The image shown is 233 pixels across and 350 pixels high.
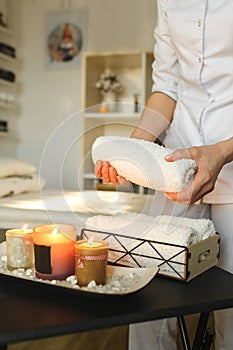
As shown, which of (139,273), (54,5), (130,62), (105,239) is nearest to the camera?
(139,273)

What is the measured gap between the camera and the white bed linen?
1063mm

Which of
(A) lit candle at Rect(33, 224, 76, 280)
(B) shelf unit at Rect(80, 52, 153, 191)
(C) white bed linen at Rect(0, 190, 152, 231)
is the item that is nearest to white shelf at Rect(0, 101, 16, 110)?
(B) shelf unit at Rect(80, 52, 153, 191)

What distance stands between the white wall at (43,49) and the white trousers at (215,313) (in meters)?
1.97

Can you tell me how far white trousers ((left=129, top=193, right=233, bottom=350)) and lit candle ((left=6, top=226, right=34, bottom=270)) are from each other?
16.6 inches

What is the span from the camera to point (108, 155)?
91cm

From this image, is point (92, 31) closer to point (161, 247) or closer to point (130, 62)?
point (130, 62)

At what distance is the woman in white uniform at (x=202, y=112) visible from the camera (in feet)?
3.57

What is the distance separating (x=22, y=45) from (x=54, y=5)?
388mm

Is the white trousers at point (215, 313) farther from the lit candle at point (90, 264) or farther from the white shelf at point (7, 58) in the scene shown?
the white shelf at point (7, 58)

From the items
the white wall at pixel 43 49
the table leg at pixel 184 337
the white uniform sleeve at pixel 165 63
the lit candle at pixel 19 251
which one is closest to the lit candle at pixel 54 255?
the lit candle at pixel 19 251

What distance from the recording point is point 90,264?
2.55 feet

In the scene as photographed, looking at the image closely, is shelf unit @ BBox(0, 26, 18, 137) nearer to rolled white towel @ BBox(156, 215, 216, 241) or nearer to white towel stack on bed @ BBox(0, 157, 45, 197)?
white towel stack on bed @ BBox(0, 157, 45, 197)

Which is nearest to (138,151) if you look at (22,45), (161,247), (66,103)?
(161,247)

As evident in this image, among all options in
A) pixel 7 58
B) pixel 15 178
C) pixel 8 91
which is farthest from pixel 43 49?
pixel 15 178
